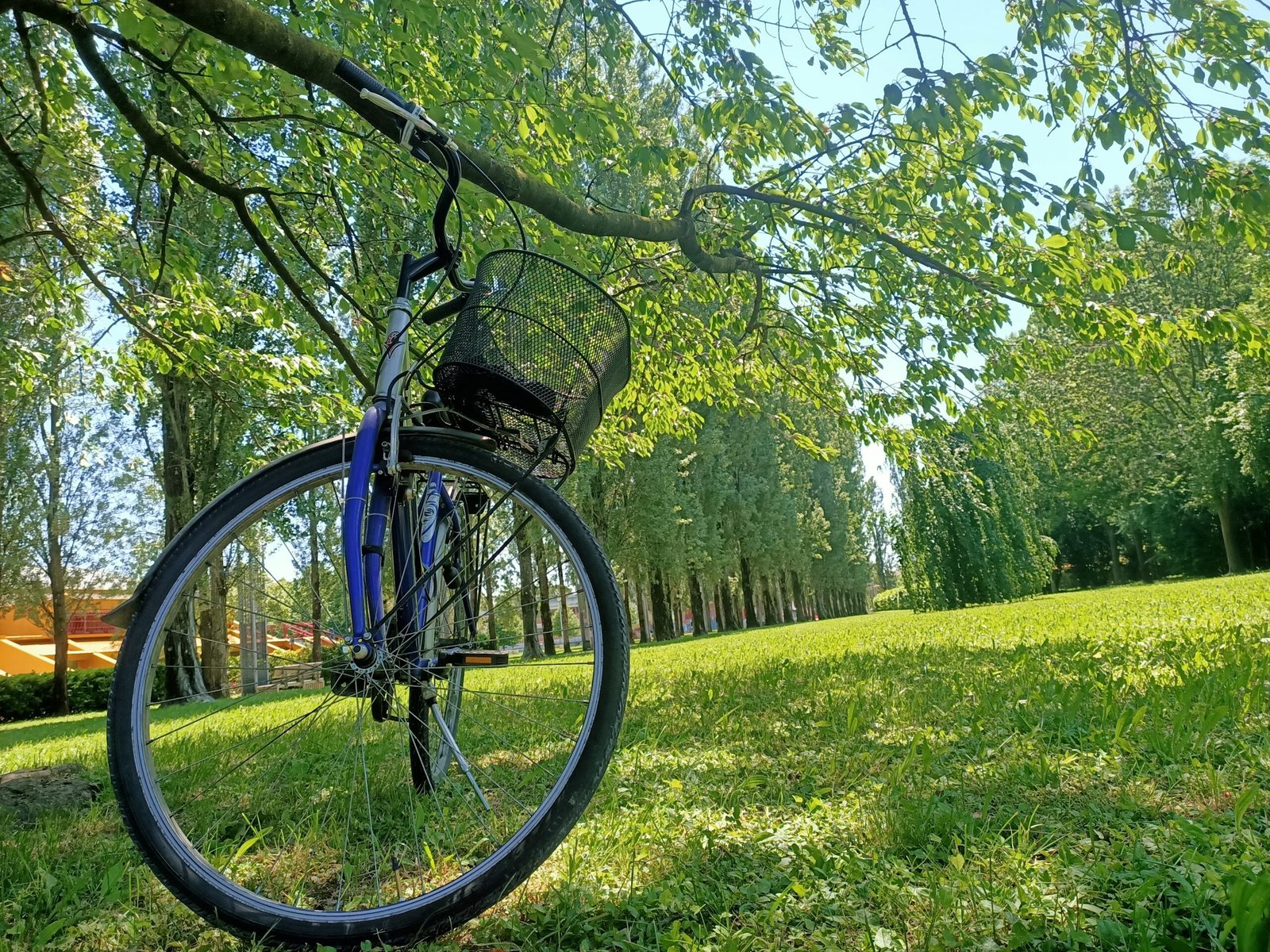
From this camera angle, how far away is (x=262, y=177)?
4.76m

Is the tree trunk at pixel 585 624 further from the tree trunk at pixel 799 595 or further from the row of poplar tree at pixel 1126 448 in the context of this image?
the tree trunk at pixel 799 595

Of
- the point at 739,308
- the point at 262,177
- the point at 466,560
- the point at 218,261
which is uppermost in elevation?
the point at 218,261

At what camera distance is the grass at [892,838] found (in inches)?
54.1

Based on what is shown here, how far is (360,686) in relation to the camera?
1659 millimetres

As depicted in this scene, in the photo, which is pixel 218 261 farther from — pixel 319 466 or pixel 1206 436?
pixel 1206 436

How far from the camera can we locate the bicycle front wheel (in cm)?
149

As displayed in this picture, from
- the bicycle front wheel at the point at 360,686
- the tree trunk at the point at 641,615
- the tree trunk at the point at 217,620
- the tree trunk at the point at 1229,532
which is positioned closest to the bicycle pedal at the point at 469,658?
the bicycle front wheel at the point at 360,686

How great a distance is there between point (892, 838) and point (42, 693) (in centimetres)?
2173

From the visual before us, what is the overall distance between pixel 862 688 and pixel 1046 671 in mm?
946

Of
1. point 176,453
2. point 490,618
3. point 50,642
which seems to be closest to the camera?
point 490,618

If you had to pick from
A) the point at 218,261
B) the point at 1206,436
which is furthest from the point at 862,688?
the point at 1206,436

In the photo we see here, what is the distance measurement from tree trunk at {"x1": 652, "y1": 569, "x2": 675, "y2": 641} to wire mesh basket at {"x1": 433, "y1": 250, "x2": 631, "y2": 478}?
19.7 meters

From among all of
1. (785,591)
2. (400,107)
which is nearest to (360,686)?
(400,107)

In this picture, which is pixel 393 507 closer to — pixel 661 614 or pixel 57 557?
pixel 57 557
